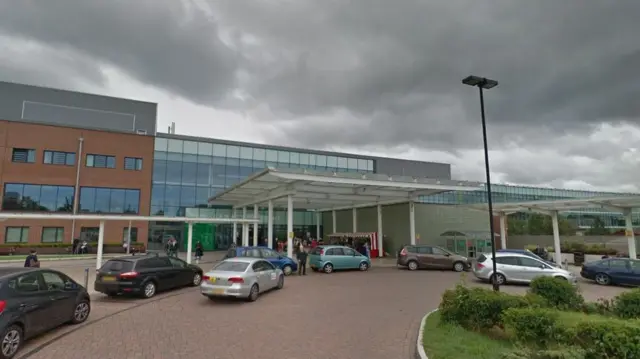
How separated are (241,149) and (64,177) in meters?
16.6

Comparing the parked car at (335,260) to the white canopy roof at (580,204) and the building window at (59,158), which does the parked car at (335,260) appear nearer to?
the white canopy roof at (580,204)

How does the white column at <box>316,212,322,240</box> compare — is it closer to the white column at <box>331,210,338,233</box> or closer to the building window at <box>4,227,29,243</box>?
the white column at <box>331,210,338,233</box>

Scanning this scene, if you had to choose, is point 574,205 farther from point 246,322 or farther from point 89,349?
point 89,349

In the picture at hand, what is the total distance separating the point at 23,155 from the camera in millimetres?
33344

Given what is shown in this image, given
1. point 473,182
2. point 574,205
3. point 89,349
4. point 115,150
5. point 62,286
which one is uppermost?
point 115,150

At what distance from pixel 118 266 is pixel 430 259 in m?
16.0

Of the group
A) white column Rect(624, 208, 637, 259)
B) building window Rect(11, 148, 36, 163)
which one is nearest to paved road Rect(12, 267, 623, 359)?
white column Rect(624, 208, 637, 259)

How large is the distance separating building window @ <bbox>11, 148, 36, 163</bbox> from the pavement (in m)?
27.8

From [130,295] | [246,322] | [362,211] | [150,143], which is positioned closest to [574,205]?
[362,211]

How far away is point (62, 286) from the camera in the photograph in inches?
335

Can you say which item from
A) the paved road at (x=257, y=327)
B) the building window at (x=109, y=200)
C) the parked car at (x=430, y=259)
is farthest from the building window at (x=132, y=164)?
the parked car at (x=430, y=259)

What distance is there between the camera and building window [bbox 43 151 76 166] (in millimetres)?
33969

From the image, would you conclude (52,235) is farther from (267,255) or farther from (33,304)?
(33,304)

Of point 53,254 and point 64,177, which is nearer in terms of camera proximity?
point 53,254
